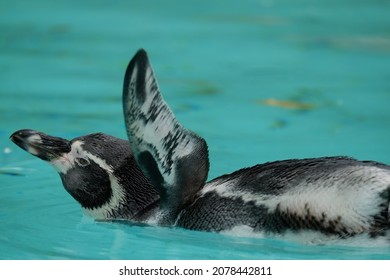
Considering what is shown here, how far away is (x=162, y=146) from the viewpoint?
383cm

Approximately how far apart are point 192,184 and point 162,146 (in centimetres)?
19

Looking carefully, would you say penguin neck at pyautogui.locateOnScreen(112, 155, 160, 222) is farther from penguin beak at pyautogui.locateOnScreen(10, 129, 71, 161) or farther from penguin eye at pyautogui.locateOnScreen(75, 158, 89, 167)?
penguin beak at pyautogui.locateOnScreen(10, 129, 71, 161)

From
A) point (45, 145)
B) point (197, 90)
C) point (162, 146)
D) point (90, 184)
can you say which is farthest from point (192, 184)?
point (197, 90)

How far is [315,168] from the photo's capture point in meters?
3.65

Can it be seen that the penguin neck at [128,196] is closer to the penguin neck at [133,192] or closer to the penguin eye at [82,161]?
the penguin neck at [133,192]

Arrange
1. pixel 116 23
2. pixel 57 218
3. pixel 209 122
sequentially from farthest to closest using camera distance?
pixel 116 23, pixel 209 122, pixel 57 218

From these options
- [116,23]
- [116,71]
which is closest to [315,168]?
[116,71]

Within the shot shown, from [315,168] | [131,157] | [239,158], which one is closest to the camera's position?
[315,168]

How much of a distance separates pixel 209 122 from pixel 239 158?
836 mm

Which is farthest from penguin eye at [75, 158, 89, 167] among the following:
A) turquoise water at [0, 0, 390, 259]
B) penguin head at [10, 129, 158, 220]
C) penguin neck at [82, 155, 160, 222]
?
turquoise water at [0, 0, 390, 259]

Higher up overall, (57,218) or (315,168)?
(315,168)

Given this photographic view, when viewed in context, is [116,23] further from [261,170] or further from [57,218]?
[261,170]

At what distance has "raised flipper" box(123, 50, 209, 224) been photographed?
12.3 feet
